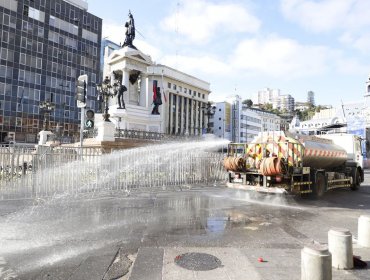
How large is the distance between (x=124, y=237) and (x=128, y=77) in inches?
1099

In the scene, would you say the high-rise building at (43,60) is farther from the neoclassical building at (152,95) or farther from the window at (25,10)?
the neoclassical building at (152,95)

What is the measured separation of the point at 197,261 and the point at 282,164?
652 cm

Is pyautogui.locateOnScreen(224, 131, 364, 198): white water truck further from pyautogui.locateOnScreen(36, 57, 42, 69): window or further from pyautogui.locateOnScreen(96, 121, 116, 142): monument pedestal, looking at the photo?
pyautogui.locateOnScreen(36, 57, 42, 69): window

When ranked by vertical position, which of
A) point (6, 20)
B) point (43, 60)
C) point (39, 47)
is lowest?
point (43, 60)

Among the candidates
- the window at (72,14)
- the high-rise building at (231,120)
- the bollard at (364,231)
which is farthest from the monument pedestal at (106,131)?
the high-rise building at (231,120)

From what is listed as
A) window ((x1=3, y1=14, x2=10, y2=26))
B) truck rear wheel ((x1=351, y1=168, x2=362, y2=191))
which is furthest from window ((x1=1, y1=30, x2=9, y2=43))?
truck rear wheel ((x1=351, y1=168, x2=362, y2=191))

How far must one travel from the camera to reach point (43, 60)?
204ft

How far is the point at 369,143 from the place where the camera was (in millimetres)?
19812

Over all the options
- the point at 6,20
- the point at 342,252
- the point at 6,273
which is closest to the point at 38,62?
the point at 6,20

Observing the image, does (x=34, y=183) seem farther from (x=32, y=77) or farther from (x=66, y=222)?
(x=32, y=77)

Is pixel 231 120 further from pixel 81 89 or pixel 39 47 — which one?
pixel 81 89

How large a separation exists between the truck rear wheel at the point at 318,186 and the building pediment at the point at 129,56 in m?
24.5

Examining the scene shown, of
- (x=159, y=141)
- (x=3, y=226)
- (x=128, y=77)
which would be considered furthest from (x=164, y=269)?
(x=128, y=77)

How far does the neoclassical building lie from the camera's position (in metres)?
32.2
